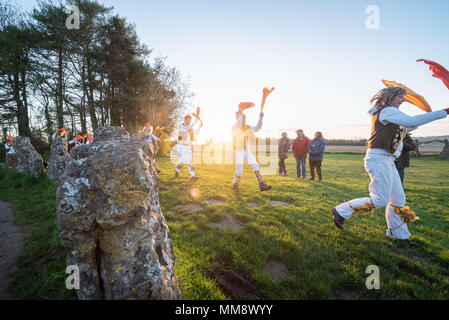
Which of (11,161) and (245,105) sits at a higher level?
(245,105)

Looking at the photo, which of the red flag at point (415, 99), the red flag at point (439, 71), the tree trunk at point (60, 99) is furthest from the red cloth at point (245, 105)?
the tree trunk at point (60, 99)

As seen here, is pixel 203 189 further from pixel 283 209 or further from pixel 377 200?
pixel 377 200

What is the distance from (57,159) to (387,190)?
10.3 metres

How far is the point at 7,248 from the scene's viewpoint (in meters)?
3.13

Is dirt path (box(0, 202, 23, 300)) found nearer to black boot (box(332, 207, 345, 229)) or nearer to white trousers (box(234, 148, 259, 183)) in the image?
black boot (box(332, 207, 345, 229))

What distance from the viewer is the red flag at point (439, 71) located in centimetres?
276

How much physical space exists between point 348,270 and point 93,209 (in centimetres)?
325

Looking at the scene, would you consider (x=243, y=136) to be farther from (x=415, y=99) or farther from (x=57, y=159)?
(x=57, y=159)

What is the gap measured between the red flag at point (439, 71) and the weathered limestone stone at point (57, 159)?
1039 cm

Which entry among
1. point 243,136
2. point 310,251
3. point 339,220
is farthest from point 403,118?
point 243,136

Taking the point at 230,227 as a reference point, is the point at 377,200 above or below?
above
